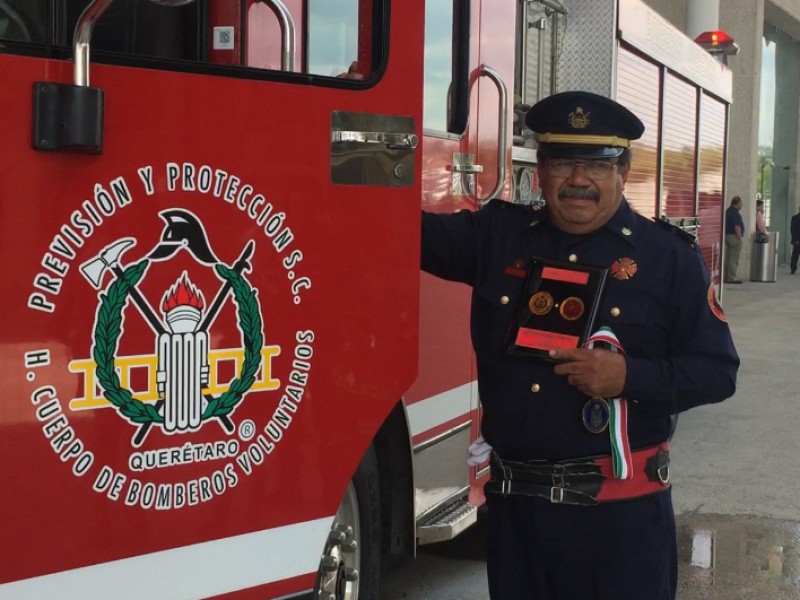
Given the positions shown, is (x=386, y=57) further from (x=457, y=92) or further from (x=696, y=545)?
(x=696, y=545)

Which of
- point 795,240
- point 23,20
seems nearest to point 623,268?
point 23,20

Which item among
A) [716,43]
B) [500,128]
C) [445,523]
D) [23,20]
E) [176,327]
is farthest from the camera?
[716,43]

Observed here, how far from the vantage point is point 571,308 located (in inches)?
98.4

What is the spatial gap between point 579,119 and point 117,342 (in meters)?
1.12

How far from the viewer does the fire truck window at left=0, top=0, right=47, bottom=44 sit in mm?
1999

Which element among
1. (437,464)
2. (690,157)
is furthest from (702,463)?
(437,464)

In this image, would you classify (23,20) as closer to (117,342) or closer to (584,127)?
(117,342)

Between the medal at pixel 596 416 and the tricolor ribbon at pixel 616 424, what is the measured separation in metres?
0.01

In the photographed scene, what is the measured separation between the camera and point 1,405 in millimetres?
1949

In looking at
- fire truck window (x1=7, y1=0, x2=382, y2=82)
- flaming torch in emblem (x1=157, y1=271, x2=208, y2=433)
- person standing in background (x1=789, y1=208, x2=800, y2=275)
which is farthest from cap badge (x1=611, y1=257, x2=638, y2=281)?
person standing in background (x1=789, y1=208, x2=800, y2=275)

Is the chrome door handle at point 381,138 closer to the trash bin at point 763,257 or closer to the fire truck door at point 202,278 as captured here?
the fire truck door at point 202,278

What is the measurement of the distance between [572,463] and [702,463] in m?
4.35

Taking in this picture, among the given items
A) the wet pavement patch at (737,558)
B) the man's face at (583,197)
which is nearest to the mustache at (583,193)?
the man's face at (583,197)

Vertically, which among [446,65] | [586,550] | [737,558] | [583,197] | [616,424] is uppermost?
[446,65]
